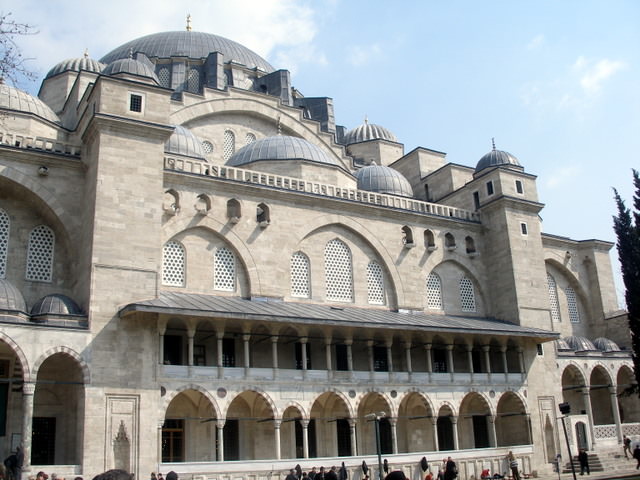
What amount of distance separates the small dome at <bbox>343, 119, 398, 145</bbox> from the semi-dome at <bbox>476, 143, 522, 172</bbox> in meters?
8.95

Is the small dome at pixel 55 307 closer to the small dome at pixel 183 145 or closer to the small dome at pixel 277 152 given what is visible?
the small dome at pixel 183 145

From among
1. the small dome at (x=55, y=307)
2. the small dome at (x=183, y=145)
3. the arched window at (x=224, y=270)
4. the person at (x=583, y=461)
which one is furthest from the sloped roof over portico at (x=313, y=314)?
the small dome at (x=183, y=145)

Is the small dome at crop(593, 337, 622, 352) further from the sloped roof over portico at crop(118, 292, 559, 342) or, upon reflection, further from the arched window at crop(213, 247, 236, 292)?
the arched window at crop(213, 247, 236, 292)

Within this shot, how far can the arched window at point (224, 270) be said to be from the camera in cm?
2344

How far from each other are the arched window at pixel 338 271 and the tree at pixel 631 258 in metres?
9.65

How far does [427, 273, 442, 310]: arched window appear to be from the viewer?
92.0 feet

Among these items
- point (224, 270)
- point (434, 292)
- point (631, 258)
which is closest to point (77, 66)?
point (224, 270)

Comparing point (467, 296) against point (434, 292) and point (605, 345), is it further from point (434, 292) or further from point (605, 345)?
point (605, 345)

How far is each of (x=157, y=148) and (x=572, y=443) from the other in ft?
62.1

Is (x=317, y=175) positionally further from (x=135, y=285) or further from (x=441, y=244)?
(x=135, y=285)

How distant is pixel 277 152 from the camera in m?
28.1

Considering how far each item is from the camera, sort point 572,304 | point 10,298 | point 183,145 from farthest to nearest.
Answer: point 572,304
point 183,145
point 10,298

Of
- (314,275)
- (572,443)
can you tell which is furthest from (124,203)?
(572,443)

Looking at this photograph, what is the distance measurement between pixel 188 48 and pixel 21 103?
44.5 feet
